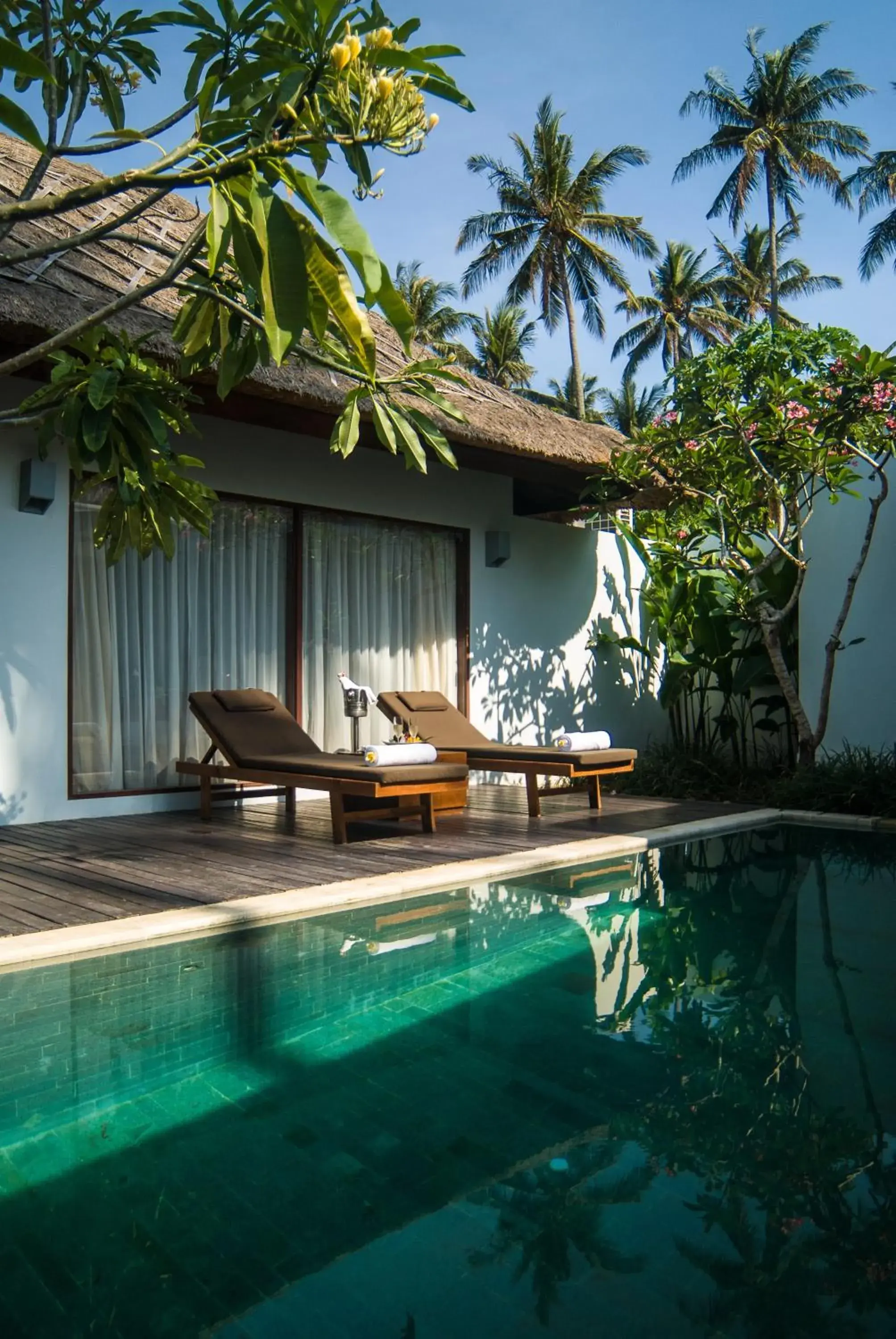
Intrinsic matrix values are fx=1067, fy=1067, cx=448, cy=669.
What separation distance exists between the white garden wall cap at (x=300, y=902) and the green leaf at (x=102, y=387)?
1753 mm

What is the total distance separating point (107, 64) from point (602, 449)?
5137 millimetres

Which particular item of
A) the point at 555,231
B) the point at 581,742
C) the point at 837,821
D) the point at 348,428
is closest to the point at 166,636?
the point at 581,742

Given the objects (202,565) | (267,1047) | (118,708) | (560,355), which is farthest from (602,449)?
(560,355)

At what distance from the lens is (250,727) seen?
6508 mm

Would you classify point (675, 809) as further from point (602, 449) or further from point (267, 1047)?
point (267, 1047)

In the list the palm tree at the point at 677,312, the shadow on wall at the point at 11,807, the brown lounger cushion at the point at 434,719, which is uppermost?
the palm tree at the point at 677,312

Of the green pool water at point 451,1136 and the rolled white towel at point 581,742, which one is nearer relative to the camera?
the green pool water at point 451,1136

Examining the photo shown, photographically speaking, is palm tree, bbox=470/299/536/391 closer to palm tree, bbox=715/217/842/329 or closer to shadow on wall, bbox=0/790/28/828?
palm tree, bbox=715/217/842/329

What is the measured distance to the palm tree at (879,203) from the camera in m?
22.2

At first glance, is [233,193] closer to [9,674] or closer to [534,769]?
[9,674]

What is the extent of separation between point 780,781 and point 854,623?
A: 139 cm

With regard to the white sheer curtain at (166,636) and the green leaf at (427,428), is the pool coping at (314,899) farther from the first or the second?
the white sheer curtain at (166,636)

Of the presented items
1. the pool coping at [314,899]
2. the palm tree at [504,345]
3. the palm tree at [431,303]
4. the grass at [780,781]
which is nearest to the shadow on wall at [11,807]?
the pool coping at [314,899]

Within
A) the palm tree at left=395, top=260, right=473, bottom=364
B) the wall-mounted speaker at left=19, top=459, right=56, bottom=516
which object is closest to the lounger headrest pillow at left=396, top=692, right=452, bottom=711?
the wall-mounted speaker at left=19, top=459, right=56, bottom=516
